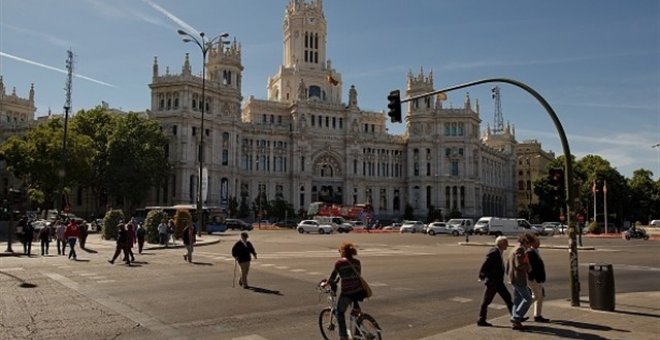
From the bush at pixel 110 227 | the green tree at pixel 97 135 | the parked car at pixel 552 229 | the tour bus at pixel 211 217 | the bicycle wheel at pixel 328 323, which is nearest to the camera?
the bicycle wheel at pixel 328 323

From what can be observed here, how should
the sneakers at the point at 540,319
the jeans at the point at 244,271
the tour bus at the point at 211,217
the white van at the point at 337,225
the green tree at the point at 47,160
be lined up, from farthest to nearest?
1. the white van at the point at 337,225
2. the green tree at the point at 47,160
3. the tour bus at the point at 211,217
4. the jeans at the point at 244,271
5. the sneakers at the point at 540,319

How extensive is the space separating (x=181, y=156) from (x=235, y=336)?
270ft

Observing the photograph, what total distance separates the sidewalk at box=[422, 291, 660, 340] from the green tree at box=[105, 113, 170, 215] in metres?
68.9

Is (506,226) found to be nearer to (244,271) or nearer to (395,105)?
(395,105)

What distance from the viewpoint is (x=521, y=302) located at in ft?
38.4

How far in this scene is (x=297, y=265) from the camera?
25.0 metres

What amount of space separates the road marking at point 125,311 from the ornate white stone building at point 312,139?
7514 centimetres

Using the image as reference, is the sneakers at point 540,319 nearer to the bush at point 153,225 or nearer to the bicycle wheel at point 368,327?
the bicycle wheel at point 368,327

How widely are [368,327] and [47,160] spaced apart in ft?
206

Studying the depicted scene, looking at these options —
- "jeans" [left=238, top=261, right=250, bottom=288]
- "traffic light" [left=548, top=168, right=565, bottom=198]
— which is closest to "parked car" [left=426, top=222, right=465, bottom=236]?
"jeans" [left=238, top=261, right=250, bottom=288]

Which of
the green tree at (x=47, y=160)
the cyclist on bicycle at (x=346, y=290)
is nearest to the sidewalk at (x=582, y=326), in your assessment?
the cyclist on bicycle at (x=346, y=290)

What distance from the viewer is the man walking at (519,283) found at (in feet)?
38.1

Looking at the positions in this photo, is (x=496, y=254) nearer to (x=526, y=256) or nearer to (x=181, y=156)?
(x=526, y=256)

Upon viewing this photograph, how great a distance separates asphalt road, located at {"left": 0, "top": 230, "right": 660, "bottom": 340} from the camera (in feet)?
39.4
